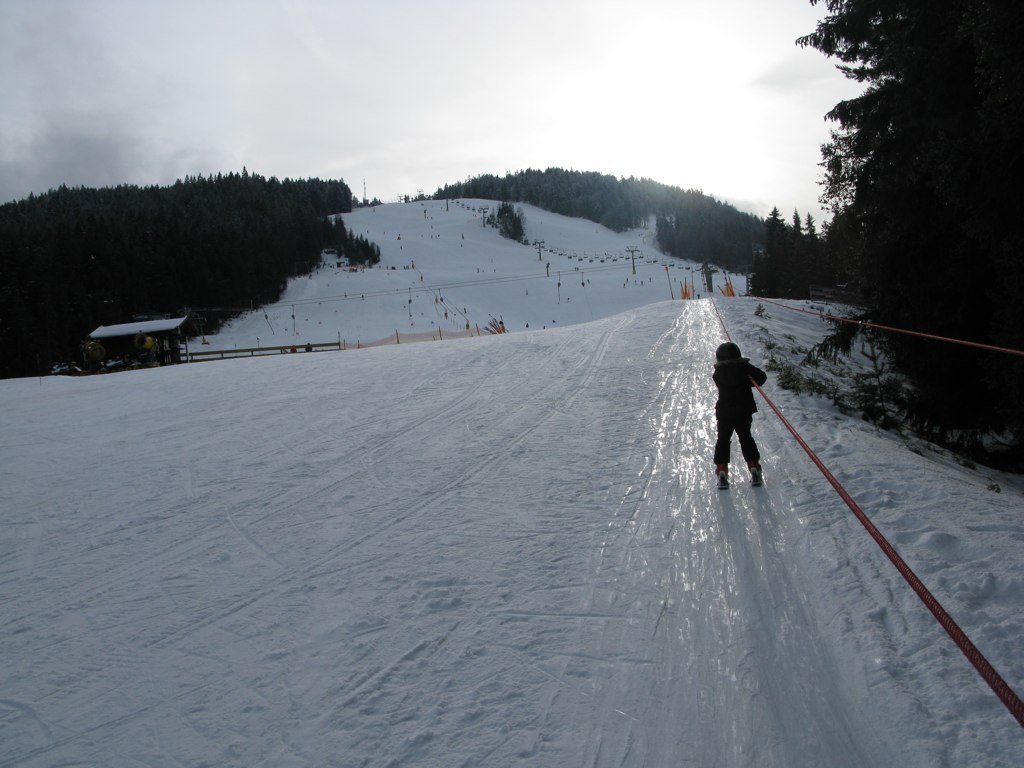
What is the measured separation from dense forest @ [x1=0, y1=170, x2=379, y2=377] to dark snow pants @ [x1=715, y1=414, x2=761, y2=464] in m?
45.0

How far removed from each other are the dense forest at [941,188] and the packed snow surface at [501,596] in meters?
2.44

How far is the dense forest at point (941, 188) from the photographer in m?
8.41

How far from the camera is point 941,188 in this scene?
938 cm

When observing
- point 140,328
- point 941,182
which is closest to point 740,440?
point 941,182

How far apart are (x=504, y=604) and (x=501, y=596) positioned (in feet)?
0.42

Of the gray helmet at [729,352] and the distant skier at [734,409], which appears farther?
the gray helmet at [729,352]

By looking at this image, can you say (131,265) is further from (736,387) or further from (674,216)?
(674,216)

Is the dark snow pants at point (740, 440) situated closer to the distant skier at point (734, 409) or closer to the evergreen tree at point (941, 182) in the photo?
the distant skier at point (734, 409)

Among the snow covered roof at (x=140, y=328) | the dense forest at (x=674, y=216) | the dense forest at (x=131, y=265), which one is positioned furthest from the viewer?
the dense forest at (x=674, y=216)

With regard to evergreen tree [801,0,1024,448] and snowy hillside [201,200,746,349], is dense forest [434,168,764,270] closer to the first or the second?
snowy hillside [201,200,746,349]

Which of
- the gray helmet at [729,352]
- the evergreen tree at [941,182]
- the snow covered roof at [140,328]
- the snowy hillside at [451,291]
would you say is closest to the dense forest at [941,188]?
the evergreen tree at [941,182]

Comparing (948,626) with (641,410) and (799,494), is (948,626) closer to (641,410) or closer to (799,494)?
(799,494)

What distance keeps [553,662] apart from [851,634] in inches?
77.2

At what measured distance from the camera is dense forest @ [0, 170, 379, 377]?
51.0 meters
